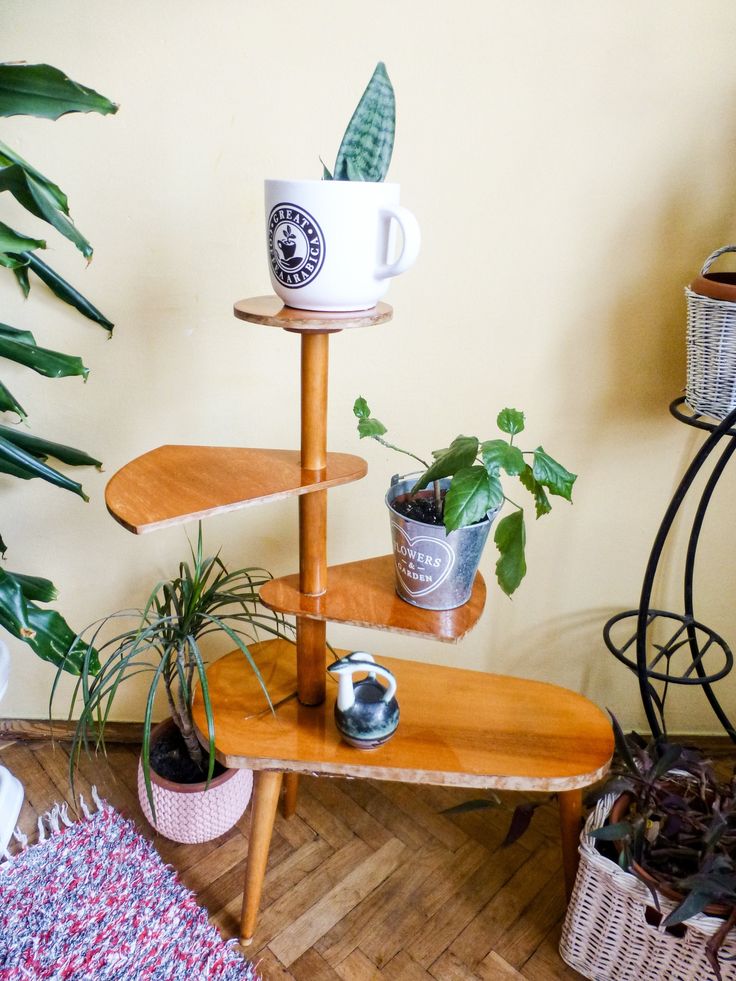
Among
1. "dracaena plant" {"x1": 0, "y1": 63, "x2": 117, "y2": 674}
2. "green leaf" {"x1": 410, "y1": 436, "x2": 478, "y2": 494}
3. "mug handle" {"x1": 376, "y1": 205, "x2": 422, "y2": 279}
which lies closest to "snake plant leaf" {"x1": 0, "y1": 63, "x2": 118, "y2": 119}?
"dracaena plant" {"x1": 0, "y1": 63, "x2": 117, "y2": 674}

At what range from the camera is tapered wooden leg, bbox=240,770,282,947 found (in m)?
1.12

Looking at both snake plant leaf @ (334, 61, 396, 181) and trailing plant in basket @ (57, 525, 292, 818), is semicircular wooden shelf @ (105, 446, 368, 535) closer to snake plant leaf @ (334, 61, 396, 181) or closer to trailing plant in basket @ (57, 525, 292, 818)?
trailing plant in basket @ (57, 525, 292, 818)

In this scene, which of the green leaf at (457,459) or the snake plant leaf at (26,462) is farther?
the snake plant leaf at (26,462)

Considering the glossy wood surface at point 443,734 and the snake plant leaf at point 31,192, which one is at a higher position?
the snake plant leaf at point 31,192

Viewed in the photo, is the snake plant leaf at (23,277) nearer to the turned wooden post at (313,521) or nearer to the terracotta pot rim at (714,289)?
the turned wooden post at (313,521)

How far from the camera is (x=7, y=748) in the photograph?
1.60m

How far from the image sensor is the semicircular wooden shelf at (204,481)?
0.85 metres

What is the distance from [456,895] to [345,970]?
0.25m

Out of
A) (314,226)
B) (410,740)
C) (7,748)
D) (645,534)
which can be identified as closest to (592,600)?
(645,534)

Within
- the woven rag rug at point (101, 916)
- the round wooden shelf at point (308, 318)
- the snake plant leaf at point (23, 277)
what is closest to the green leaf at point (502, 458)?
the round wooden shelf at point (308, 318)

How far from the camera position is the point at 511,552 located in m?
0.98

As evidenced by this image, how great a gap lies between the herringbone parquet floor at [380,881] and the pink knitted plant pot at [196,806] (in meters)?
0.05

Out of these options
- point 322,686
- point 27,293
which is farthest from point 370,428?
point 27,293

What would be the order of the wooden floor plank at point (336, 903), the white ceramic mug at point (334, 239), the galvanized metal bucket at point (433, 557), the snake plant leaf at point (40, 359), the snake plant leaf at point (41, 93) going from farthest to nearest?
the wooden floor plank at point (336, 903), the snake plant leaf at point (40, 359), the galvanized metal bucket at point (433, 557), the snake plant leaf at point (41, 93), the white ceramic mug at point (334, 239)
